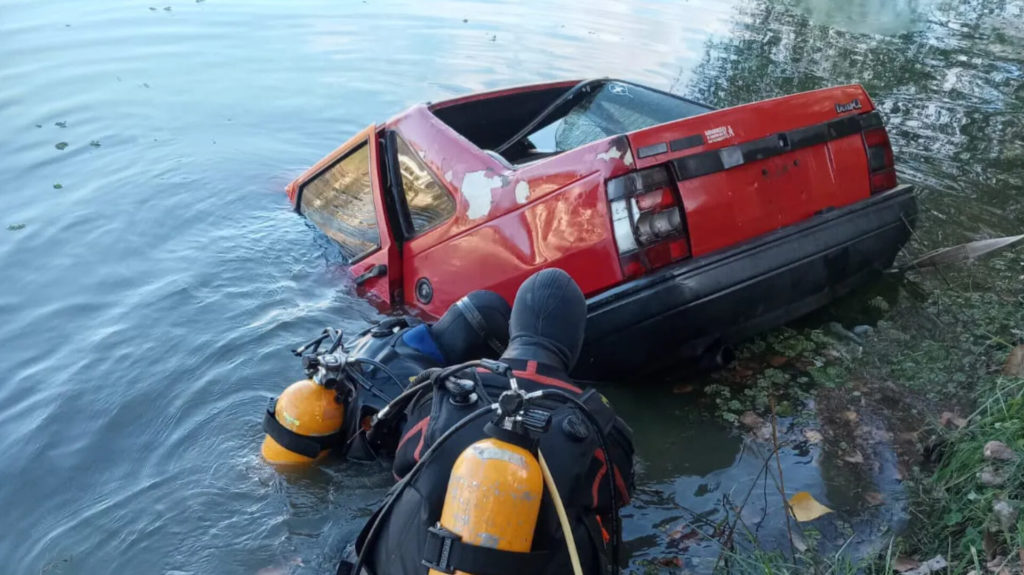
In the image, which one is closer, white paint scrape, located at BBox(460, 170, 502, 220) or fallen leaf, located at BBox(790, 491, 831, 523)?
fallen leaf, located at BBox(790, 491, 831, 523)

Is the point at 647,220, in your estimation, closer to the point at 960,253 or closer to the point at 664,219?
the point at 664,219

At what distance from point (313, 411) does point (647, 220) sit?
1.75 metres

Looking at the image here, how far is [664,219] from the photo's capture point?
4012mm

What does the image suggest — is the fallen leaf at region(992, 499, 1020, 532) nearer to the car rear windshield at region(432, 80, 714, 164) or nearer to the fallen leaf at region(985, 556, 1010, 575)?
the fallen leaf at region(985, 556, 1010, 575)

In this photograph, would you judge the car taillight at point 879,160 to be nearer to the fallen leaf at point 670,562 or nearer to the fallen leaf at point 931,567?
the fallen leaf at point 931,567

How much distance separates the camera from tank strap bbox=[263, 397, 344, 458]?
354 cm

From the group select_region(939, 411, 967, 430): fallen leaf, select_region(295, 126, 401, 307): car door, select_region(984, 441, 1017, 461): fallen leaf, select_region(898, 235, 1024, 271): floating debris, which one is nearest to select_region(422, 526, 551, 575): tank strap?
select_region(984, 441, 1017, 461): fallen leaf

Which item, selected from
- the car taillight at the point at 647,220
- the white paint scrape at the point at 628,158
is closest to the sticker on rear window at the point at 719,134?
the car taillight at the point at 647,220

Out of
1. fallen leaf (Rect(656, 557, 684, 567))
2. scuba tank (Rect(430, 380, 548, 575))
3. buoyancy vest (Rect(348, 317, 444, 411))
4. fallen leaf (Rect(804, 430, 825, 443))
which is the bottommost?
fallen leaf (Rect(656, 557, 684, 567))

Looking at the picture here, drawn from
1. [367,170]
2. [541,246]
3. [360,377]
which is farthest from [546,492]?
[367,170]

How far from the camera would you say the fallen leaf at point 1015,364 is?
3.93 m

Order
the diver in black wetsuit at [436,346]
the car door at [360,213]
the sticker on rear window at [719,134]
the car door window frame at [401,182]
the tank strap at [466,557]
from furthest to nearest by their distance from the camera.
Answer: the car door at [360,213], the car door window frame at [401,182], the sticker on rear window at [719,134], the diver in black wetsuit at [436,346], the tank strap at [466,557]

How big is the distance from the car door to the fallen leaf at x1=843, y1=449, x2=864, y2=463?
272 cm

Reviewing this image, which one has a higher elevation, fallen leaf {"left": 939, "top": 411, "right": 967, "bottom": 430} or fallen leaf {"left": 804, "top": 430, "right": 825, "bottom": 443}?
fallen leaf {"left": 939, "top": 411, "right": 967, "bottom": 430}
